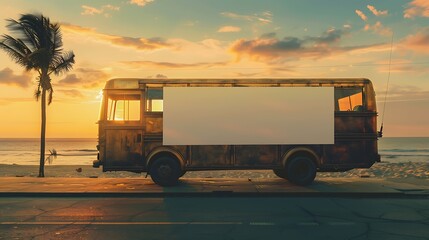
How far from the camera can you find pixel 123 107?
14062 mm

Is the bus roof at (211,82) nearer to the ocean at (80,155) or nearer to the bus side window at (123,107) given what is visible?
the bus side window at (123,107)

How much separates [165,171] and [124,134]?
1.81 meters

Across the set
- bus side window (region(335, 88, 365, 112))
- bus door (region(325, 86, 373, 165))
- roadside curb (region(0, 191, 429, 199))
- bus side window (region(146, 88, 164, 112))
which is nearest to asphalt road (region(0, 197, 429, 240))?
roadside curb (region(0, 191, 429, 199))

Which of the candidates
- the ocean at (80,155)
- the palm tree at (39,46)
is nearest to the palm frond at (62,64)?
the palm tree at (39,46)

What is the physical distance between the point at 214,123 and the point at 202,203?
144 inches

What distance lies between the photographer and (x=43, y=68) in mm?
19438

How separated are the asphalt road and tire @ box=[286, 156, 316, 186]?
2147 millimetres

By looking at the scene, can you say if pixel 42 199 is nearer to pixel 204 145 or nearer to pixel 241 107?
pixel 204 145

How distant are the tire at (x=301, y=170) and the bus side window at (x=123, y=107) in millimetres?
5316

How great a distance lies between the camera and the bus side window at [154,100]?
1405 centimetres

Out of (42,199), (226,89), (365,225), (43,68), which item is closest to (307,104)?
(226,89)

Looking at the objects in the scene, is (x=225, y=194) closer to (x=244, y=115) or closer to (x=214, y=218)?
(x=244, y=115)

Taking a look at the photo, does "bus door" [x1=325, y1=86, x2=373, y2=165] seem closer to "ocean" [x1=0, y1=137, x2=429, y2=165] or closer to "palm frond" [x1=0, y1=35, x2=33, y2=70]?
"palm frond" [x1=0, y1=35, x2=33, y2=70]

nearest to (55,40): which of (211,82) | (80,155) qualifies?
(211,82)
